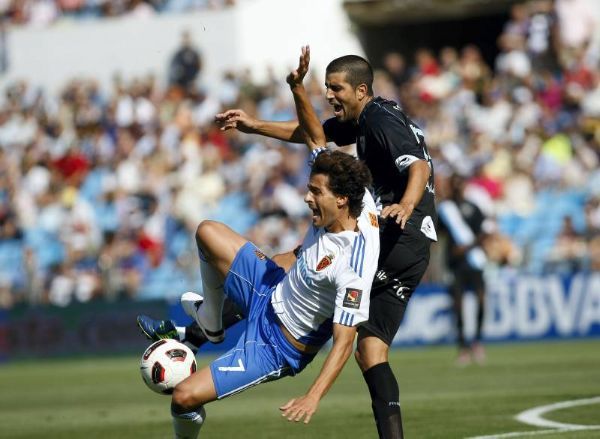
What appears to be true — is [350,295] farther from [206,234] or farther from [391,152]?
[206,234]

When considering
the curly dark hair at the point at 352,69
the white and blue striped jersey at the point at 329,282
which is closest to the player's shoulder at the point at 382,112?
the curly dark hair at the point at 352,69

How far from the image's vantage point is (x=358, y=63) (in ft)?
28.4

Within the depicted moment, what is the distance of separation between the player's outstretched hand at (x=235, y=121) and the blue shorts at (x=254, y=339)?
919 millimetres

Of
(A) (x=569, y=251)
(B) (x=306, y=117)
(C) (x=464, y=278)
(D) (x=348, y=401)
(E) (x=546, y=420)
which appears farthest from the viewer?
(A) (x=569, y=251)

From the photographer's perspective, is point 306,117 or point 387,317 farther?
point 306,117

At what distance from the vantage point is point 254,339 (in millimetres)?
8344

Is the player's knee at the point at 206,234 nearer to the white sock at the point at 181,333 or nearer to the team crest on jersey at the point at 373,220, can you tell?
the white sock at the point at 181,333

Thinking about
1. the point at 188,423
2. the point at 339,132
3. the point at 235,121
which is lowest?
the point at 188,423

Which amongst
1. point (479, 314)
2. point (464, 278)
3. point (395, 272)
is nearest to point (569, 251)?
point (464, 278)

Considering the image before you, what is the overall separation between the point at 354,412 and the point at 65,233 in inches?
530

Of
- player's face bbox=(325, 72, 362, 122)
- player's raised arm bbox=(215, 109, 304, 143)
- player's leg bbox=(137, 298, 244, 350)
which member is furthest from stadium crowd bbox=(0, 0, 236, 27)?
player's face bbox=(325, 72, 362, 122)

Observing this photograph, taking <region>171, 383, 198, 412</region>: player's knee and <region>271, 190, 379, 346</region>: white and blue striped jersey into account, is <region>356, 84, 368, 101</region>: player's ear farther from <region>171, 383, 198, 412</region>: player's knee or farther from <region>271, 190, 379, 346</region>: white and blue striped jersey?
<region>171, 383, 198, 412</region>: player's knee

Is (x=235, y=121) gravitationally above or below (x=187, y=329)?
above

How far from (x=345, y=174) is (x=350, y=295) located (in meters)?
0.75
